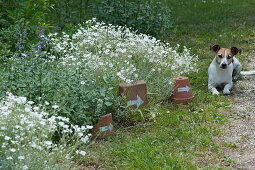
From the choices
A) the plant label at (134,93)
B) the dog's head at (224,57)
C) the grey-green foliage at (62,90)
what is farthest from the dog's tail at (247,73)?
the grey-green foliage at (62,90)

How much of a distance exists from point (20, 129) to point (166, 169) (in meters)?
1.42

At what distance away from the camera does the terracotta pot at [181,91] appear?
525cm

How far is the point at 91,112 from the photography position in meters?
4.09

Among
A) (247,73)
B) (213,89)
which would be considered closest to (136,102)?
(213,89)

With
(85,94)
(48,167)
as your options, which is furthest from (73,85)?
(48,167)

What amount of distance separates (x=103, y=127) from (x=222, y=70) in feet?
8.62

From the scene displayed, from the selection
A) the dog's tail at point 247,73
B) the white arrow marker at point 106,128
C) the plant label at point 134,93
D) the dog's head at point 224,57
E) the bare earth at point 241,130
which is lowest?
the bare earth at point 241,130

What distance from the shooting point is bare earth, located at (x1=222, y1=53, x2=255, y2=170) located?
3.73 meters

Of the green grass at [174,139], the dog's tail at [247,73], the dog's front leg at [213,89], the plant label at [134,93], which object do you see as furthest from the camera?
the dog's tail at [247,73]

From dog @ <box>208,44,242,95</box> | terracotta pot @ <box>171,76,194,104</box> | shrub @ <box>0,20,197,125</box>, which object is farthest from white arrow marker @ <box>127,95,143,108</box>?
dog @ <box>208,44,242,95</box>

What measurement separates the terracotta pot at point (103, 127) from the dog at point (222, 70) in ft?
7.02

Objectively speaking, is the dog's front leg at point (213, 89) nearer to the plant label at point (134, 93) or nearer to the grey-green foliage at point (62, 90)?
the plant label at point (134, 93)

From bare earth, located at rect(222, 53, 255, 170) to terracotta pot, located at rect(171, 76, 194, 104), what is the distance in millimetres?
682

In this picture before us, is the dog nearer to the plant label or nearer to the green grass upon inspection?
the green grass
